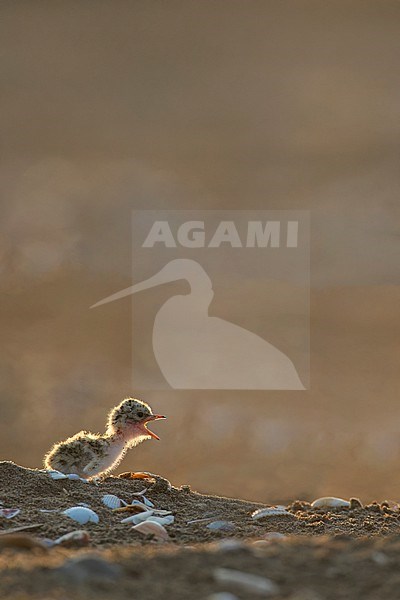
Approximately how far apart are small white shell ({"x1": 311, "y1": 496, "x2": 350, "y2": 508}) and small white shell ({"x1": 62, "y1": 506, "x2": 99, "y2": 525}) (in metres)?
1.79

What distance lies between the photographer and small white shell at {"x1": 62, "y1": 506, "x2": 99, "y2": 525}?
3.73m

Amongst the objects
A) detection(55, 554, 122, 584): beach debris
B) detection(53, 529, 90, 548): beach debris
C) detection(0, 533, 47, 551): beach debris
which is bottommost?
detection(53, 529, 90, 548): beach debris

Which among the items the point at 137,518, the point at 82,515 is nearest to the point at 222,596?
the point at 82,515

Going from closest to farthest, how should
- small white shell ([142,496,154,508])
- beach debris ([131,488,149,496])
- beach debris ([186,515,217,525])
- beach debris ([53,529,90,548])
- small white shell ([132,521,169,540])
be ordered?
1. beach debris ([53,529,90,548])
2. small white shell ([132,521,169,540])
3. beach debris ([186,515,217,525])
4. small white shell ([142,496,154,508])
5. beach debris ([131,488,149,496])

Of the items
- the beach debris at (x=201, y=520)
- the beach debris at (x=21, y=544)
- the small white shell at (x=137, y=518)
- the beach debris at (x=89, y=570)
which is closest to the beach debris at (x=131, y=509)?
the small white shell at (x=137, y=518)

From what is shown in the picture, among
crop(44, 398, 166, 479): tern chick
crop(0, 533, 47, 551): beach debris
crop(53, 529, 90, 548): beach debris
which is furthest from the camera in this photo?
crop(44, 398, 166, 479): tern chick

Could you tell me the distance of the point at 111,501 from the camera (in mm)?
4453

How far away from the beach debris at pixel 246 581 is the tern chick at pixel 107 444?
3.79 m

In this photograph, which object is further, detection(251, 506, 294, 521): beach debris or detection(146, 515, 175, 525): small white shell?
detection(251, 506, 294, 521): beach debris

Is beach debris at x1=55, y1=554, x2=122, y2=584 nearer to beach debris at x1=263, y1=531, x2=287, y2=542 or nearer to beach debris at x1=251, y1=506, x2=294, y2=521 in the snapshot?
beach debris at x1=263, y1=531, x2=287, y2=542

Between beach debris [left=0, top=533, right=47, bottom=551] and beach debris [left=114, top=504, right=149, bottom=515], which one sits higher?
beach debris [left=0, top=533, right=47, bottom=551]

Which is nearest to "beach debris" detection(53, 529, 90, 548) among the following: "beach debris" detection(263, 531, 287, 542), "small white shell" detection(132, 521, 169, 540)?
"small white shell" detection(132, 521, 169, 540)

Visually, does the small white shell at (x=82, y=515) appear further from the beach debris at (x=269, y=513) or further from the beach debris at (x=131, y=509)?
the beach debris at (x=269, y=513)

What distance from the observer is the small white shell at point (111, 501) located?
439 centimetres
